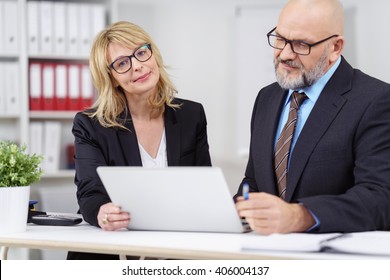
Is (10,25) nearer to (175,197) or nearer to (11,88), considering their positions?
(11,88)

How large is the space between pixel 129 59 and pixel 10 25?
5.64 ft

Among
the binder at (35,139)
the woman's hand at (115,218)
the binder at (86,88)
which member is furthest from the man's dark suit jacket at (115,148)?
the binder at (35,139)

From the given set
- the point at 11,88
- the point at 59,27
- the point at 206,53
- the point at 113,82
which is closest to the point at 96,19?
the point at 59,27

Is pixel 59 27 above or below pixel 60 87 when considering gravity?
above

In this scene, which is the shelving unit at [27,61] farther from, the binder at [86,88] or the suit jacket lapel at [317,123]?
the suit jacket lapel at [317,123]

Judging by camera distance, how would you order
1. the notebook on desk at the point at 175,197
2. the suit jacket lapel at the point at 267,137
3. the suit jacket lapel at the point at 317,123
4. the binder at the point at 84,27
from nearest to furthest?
the notebook on desk at the point at 175,197 → the suit jacket lapel at the point at 317,123 → the suit jacket lapel at the point at 267,137 → the binder at the point at 84,27

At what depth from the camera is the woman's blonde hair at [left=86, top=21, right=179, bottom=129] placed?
7.86ft

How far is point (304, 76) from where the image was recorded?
6.70 ft

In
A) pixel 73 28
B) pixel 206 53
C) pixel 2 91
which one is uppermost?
pixel 73 28

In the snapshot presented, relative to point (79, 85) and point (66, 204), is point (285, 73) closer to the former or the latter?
point (66, 204)

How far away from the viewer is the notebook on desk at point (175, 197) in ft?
5.29

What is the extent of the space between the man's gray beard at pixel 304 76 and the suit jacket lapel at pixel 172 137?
563 mm

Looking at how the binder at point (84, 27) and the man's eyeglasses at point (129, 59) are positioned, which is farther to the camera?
the binder at point (84, 27)
